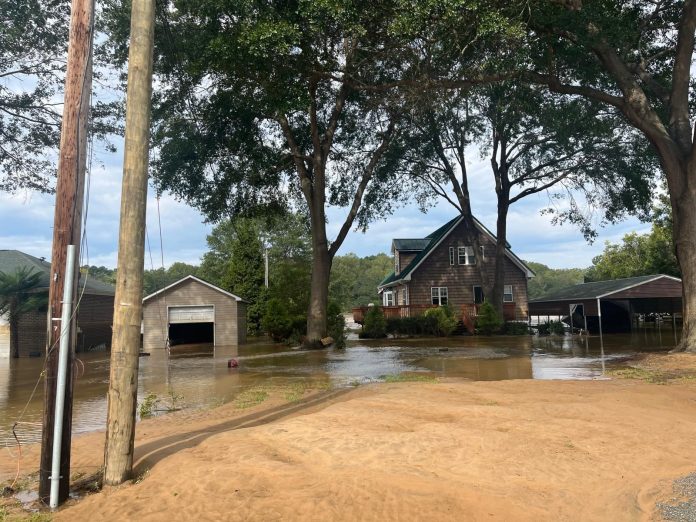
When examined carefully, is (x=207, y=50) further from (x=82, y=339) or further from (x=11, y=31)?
(x=82, y=339)

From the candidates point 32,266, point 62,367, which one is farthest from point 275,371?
point 32,266

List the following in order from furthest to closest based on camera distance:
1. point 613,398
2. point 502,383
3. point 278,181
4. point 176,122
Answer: point 278,181 < point 176,122 < point 502,383 < point 613,398

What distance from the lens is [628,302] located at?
3403 cm

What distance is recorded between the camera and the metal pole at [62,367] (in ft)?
17.3

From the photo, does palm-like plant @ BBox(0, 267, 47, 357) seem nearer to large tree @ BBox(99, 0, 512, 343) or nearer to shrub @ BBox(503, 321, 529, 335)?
large tree @ BBox(99, 0, 512, 343)

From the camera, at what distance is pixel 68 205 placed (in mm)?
5613

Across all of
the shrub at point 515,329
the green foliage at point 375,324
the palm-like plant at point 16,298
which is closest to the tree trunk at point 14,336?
the palm-like plant at point 16,298

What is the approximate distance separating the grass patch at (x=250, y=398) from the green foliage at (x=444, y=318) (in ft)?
75.7

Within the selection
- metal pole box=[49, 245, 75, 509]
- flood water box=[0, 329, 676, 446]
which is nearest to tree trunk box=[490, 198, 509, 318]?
flood water box=[0, 329, 676, 446]

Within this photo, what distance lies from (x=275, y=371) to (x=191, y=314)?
56.2 ft

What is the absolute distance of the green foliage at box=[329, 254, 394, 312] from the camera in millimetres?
71562

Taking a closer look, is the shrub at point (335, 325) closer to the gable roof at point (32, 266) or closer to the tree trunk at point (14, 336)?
the gable roof at point (32, 266)

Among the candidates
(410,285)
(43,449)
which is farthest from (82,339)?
(43,449)

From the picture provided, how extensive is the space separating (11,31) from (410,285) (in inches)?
1160
